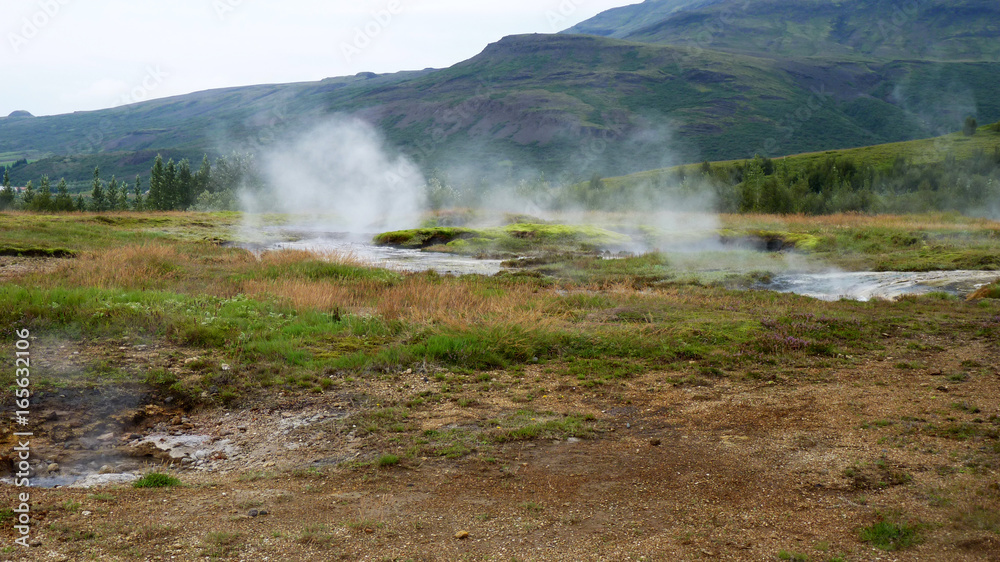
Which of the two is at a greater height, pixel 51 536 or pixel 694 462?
pixel 51 536

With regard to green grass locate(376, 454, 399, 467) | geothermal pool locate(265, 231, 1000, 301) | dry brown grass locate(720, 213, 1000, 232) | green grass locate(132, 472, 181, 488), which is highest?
green grass locate(132, 472, 181, 488)

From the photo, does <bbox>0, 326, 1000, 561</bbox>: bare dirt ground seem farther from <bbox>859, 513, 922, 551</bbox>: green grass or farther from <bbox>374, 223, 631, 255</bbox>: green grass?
<bbox>374, 223, 631, 255</bbox>: green grass

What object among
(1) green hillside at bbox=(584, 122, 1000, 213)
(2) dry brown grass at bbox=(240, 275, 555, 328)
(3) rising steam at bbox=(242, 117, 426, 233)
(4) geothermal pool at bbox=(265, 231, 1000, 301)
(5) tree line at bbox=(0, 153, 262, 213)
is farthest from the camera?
(5) tree line at bbox=(0, 153, 262, 213)

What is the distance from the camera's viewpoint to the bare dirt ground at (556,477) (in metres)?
5.04

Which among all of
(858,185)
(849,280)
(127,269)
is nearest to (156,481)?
(127,269)

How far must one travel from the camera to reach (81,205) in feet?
236

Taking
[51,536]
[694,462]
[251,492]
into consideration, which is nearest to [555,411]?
[694,462]

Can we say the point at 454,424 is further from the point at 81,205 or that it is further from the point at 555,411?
the point at 81,205

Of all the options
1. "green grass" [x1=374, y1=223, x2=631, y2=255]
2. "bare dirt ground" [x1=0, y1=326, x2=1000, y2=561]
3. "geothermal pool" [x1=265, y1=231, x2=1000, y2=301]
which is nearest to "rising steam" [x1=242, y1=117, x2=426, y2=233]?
"green grass" [x1=374, y1=223, x2=631, y2=255]

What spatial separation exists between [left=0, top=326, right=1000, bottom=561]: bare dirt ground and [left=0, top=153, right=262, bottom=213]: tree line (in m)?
67.7

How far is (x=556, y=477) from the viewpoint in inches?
256

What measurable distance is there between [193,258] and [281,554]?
20680mm

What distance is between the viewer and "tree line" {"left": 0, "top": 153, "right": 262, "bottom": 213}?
232 ft

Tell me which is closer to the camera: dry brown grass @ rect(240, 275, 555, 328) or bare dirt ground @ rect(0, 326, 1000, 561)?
bare dirt ground @ rect(0, 326, 1000, 561)
